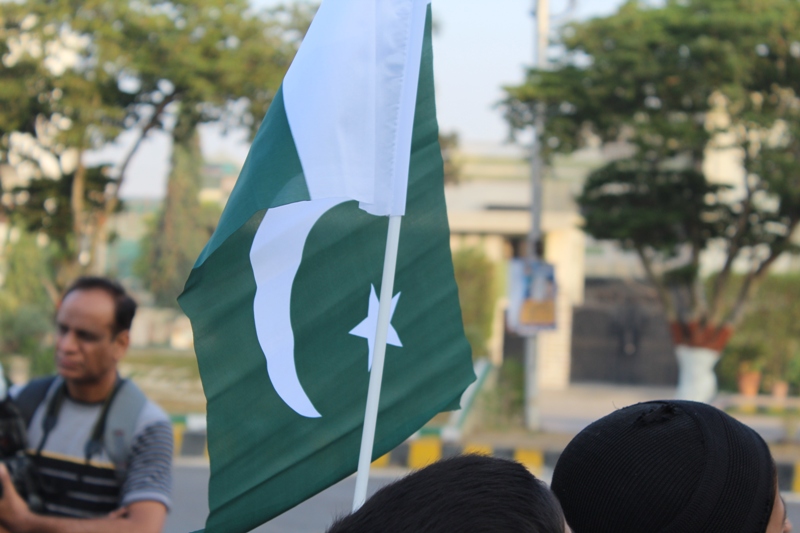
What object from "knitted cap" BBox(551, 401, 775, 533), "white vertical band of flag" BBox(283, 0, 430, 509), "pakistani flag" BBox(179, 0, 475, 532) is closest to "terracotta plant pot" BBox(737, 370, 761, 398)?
"pakistani flag" BBox(179, 0, 475, 532)

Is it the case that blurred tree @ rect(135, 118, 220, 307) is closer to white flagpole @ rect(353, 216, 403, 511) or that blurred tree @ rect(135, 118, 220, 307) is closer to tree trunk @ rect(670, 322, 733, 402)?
tree trunk @ rect(670, 322, 733, 402)

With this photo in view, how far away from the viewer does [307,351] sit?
1.82 metres

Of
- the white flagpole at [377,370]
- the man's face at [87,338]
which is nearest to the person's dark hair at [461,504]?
the white flagpole at [377,370]

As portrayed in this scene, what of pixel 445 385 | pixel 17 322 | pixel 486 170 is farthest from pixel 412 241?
pixel 486 170

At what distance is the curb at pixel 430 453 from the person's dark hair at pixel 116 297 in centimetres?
726

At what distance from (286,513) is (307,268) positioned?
6.15 m

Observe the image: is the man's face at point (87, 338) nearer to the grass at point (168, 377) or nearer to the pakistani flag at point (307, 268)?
the pakistani flag at point (307, 268)

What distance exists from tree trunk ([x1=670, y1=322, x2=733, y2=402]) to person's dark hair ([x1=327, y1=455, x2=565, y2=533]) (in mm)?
9937

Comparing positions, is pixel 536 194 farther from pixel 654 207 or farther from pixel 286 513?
pixel 286 513

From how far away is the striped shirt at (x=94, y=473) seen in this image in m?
2.26

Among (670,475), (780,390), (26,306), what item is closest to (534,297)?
Answer: (780,390)

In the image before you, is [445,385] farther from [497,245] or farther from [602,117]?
[497,245]

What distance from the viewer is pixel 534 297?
1076 cm

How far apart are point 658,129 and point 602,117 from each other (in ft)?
2.03
